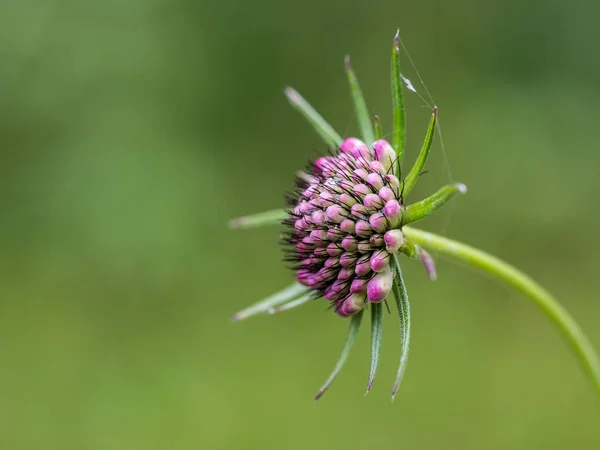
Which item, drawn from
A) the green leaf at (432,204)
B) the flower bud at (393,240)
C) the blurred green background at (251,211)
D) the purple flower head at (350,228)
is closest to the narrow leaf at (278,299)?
the purple flower head at (350,228)

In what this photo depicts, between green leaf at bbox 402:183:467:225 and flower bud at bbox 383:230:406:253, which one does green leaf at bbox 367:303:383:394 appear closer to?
flower bud at bbox 383:230:406:253

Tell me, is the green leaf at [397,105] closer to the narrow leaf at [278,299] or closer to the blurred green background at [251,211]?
the narrow leaf at [278,299]

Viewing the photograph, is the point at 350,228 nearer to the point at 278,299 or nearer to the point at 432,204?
the point at 432,204

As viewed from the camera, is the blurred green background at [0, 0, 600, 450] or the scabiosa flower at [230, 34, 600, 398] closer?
the scabiosa flower at [230, 34, 600, 398]

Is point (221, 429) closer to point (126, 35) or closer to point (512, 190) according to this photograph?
point (512, 190)

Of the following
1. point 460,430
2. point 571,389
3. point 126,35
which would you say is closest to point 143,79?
point 126,35

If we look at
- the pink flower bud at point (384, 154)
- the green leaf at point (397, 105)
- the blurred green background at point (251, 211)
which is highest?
the green leaf at point (397, 105)

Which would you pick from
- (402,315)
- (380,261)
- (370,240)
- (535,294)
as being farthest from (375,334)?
(535,294)

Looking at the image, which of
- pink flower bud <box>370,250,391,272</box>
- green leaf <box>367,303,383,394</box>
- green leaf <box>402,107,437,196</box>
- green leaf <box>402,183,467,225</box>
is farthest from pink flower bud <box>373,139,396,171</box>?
green leaf <box>367,303,383,394</box>
